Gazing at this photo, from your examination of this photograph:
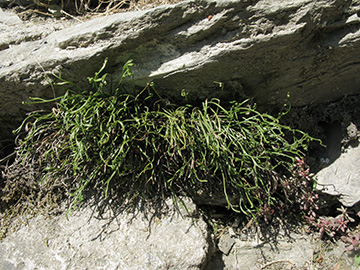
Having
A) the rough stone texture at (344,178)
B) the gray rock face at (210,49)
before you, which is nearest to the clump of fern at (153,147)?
the gray rock face at (210,49)

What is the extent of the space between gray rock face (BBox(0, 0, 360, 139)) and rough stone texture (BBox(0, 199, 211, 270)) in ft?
4.44

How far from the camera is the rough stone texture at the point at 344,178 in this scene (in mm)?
3129

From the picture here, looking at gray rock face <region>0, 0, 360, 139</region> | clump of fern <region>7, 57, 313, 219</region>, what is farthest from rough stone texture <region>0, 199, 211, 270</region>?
gray rock face <region>0, 0, 360, 139</region>

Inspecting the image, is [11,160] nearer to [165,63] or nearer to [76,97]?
[76,97]

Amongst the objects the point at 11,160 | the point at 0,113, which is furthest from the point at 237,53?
the point at 11,160

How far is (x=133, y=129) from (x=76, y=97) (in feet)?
2.17

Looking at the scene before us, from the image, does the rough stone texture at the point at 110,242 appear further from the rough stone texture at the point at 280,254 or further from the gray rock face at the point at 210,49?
the gray rock face at the point at 210,49

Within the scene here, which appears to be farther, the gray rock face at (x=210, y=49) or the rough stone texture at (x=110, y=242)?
the rough stone texture at (x=110, y=242)

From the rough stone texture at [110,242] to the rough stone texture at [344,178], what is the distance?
1.43 m

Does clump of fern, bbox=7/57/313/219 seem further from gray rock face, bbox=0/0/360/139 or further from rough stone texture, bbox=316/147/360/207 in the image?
rough stone texture, bbox=316/147/360/207

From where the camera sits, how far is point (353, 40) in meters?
2.75

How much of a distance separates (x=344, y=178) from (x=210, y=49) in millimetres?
2012

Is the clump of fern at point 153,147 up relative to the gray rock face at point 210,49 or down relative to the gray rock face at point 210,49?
down

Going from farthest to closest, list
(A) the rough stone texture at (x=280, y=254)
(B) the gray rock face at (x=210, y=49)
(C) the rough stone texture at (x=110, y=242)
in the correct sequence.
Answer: (A) the rough stone texture at (x=280, y=254), (C) the rough stone texture at (x=110, y=242), (B) the gray rock face at (x=210, y=49)
